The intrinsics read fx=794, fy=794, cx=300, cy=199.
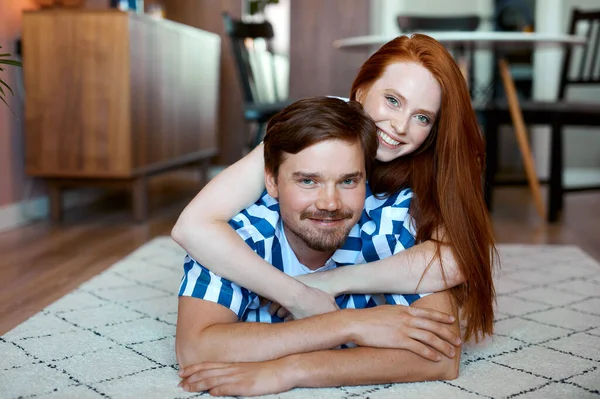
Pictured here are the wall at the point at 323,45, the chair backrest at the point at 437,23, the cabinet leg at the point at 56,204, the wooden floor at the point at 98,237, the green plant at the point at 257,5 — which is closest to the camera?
the wooden floor at the point at 98,237

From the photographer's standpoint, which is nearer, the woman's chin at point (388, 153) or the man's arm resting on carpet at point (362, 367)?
the man's arm resting on carpet at point (362, 367)

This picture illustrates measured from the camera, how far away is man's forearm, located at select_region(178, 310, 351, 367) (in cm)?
145

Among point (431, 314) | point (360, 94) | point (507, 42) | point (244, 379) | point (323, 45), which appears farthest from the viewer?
point (323, 45)

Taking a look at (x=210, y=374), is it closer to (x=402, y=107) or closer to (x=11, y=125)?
(x=402, y=107)

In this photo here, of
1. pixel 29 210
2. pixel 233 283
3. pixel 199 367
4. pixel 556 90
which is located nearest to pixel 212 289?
pixel 233 283

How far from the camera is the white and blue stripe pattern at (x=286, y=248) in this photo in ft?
5.16

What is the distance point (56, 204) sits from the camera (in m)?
3.70

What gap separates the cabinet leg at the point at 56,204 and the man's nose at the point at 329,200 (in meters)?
2.48

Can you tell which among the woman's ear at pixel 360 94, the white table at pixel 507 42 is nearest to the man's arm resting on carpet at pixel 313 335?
the woman's ear at pixel 360 94

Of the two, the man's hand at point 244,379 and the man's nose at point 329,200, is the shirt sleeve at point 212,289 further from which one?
the man's nose at point 329,200

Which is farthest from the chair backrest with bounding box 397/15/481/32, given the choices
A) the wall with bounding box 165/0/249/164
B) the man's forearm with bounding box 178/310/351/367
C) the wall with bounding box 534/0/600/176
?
the man's forearm with bounding box 178/310/351/367

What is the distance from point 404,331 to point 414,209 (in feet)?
0.94

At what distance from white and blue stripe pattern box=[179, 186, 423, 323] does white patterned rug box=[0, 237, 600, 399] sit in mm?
188

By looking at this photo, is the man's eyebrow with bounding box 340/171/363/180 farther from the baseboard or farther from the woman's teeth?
the baseboard
